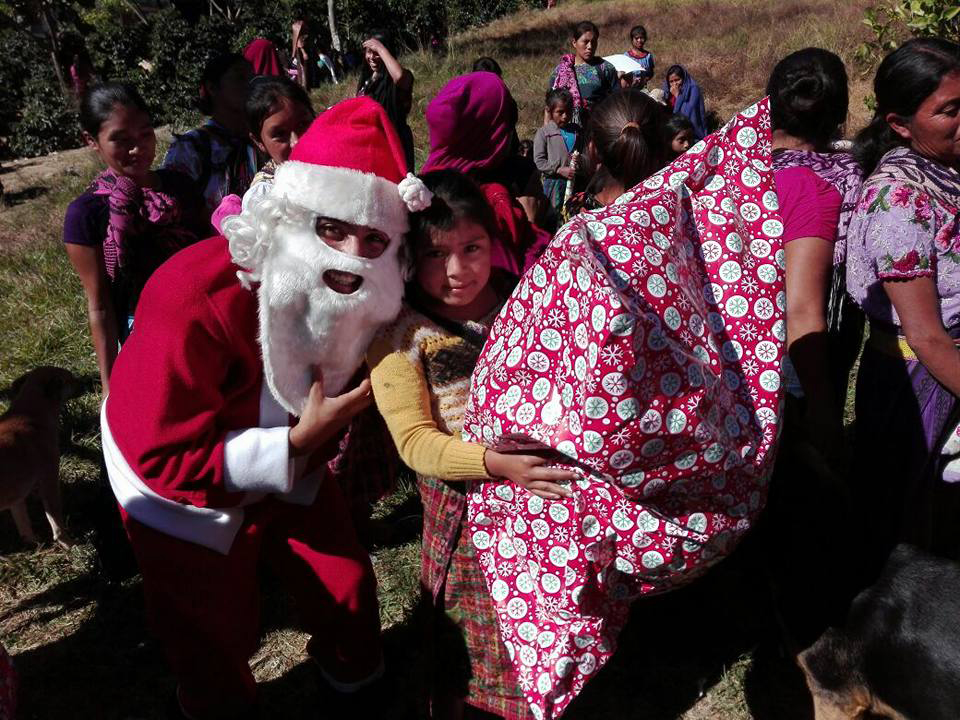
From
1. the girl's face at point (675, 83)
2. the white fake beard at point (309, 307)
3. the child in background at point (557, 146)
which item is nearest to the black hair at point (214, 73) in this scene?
the white fake beard at point (309, 307)

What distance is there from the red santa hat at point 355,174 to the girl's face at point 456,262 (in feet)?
0.32

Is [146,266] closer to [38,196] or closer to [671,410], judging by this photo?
[671,410]

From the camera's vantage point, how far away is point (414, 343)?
2.12 metres

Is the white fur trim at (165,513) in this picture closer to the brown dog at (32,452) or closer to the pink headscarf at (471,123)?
the pink headscarf at (471,123)

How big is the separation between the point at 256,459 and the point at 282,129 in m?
1.73

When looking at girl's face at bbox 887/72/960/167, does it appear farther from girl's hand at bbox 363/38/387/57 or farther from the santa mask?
girl's hand at bbox 363/38/387/57

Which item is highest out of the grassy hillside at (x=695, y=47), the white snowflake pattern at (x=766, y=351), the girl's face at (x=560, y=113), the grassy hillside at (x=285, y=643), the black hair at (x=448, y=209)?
the black hair at (x=448, y=209)

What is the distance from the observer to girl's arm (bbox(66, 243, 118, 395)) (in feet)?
10.1

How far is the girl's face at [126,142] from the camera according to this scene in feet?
10.2

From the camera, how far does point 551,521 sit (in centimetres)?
190

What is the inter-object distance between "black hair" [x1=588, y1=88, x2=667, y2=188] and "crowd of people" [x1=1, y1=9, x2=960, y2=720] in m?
0.01

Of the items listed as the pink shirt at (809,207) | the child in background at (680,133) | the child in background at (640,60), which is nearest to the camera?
the pink shirt at (809,207)

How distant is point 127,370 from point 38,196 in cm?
1318

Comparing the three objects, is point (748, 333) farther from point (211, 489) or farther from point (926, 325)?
point (211, 489)
